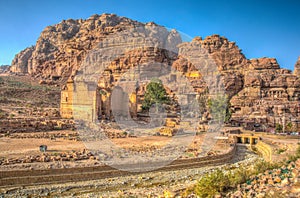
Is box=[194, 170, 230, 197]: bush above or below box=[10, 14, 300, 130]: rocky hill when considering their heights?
below

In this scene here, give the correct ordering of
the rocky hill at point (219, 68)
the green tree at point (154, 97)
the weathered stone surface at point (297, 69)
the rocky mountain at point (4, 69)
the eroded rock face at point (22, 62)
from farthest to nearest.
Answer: the rocky mountain at point (4, 69) → the eroded rock face at point (22, 62) → the weathered stone surface at point (297, 69) → the green tree at point (154, 97) → the rocky hill at point (219, 68)

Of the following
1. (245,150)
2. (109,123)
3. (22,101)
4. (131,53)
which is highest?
(131,53)

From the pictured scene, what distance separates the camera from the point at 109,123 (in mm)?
30500

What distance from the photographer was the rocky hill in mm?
38750

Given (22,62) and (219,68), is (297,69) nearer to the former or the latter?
(219,68)

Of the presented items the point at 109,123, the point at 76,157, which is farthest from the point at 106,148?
the point at 109,123

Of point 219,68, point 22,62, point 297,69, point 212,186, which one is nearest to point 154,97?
point 219,68

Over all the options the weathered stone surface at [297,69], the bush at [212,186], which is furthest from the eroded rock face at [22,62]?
the bush at [212,186]

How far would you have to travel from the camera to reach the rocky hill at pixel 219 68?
127 feet

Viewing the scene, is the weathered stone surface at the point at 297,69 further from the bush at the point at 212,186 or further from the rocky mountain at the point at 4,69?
the rocky mountain at the point at 4,69

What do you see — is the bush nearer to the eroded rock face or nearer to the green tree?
the green tree

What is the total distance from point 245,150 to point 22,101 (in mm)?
32719

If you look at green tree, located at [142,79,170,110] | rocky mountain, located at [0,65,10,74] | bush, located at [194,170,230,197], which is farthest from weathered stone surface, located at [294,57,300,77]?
rocky mountain, located at [0,65,10,74]

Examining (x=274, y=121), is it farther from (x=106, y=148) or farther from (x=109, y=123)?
(x=106, y=148)
